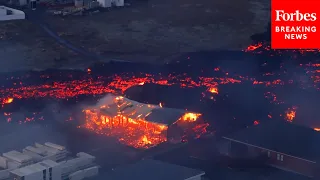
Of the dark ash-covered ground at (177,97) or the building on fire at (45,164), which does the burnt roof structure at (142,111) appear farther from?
the building on fire at (45,164)

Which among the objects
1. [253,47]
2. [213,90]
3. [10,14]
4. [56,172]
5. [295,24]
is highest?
[10,14]

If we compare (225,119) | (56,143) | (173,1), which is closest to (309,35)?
(225,119)

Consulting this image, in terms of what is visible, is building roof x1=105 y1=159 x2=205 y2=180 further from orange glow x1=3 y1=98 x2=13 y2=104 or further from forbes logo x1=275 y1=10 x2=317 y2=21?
forbes logo x1=275 y1=10 x2=317 y2=21

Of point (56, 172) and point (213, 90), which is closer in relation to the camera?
point (56, 172)

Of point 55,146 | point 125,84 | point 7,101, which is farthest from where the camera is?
point 125,84

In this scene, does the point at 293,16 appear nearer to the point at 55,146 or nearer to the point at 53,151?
the point at 55,146

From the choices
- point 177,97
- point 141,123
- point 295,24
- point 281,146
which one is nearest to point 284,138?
point 281,146
